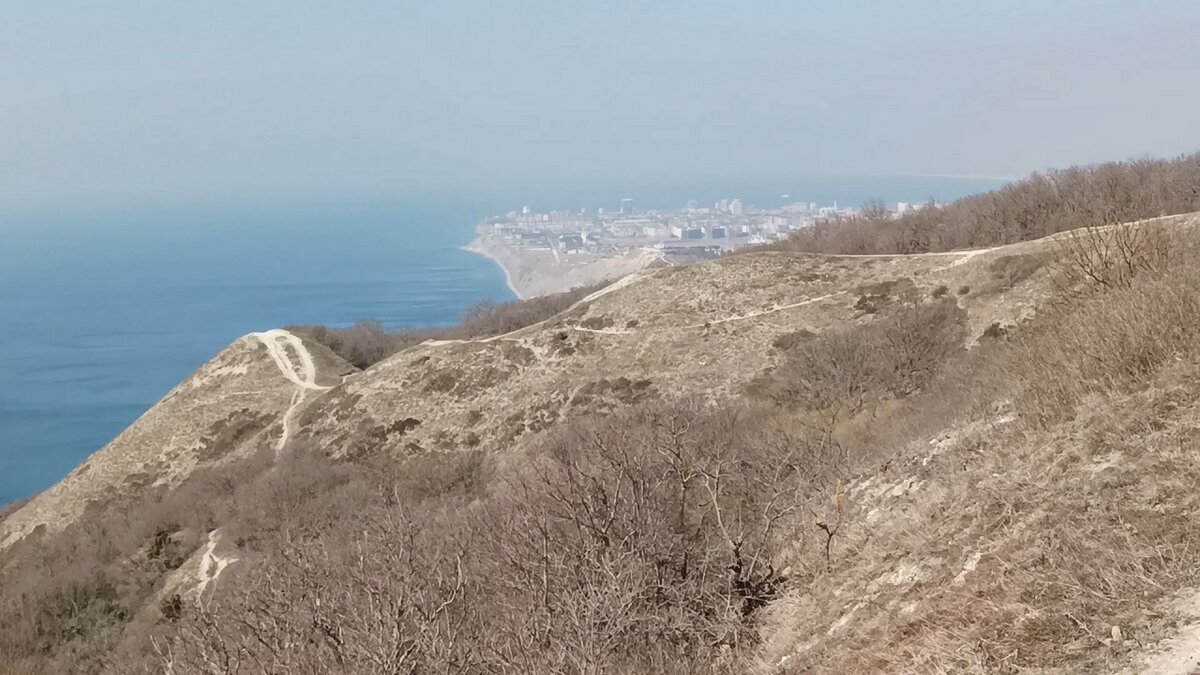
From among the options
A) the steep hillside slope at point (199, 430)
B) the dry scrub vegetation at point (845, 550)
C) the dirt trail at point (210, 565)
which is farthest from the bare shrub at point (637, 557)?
the steep hillside slope at point (199, 430)

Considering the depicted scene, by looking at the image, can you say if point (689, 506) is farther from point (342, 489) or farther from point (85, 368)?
point (85, 368)

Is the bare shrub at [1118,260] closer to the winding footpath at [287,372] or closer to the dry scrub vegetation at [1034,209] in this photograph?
the winding footpath at [287,372]

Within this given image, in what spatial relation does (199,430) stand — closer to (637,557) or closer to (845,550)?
(637,557)

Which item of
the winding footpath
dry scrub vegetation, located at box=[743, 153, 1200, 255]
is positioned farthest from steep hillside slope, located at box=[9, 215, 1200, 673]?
dry scrub vegetation, located at box=[743, 153, 1200, 255]

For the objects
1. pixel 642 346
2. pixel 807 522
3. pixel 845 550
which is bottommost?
pixel 642 346

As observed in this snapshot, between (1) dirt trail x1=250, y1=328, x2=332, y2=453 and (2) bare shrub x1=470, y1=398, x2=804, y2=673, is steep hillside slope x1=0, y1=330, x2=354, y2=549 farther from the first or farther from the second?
(2) bare shrub x1=470, y1=398, x2=804, y2=673

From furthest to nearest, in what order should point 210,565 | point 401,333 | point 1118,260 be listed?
1. point 401,333
2. point 210,565
3. point 1118,260

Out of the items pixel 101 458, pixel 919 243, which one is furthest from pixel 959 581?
pixel 919 243

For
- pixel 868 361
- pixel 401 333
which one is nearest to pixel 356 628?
pixel 868 361
